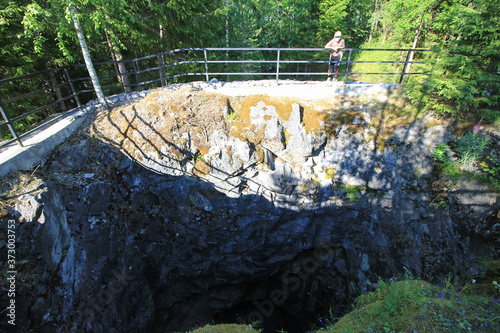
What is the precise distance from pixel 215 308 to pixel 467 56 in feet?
39.3

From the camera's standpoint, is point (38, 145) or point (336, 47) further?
point (336, 47)

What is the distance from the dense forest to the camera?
567 centimetres

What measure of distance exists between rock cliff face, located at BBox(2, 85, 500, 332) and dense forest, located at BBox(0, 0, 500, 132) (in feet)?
4.24

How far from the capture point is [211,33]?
9.99m

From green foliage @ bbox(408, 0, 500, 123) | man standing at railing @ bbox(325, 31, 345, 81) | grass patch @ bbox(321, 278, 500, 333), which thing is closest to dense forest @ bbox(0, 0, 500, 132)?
green foliage @ bbox(408, 0, 500, 123)

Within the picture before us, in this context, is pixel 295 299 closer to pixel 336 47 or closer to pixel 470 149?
pixel 470 149

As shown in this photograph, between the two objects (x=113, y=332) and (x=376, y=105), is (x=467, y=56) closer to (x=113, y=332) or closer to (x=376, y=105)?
(x=376, y=105)

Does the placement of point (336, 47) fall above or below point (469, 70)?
above

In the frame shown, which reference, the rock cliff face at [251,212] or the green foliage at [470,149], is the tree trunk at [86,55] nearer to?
the rock cliff face at [251,212]

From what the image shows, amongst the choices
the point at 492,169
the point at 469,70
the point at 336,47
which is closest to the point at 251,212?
the point at 336,47

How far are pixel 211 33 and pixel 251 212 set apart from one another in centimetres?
816

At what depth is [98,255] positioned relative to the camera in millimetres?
5809

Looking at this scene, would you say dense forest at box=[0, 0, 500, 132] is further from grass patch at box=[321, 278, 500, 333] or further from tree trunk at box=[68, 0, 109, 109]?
grass patch at box=[321, 278, 500, 333]

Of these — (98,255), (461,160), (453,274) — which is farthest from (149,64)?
(453,274)
